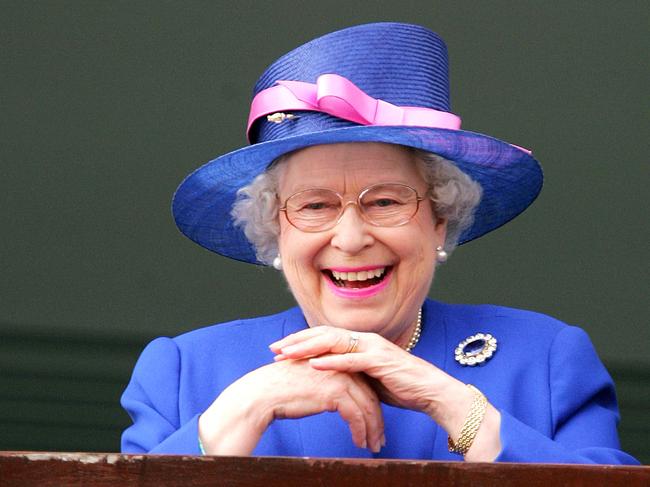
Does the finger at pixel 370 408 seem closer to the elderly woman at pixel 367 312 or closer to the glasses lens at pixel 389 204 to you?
the elderly woman at pixel 367 312

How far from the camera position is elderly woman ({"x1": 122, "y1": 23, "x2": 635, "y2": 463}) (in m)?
2.86

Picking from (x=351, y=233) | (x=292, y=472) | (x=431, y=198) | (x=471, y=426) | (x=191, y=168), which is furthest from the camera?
(x=191, y=168)

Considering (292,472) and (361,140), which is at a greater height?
(361,140)

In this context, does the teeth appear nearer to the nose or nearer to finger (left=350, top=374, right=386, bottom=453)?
the nose

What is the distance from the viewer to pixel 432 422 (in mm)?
3088

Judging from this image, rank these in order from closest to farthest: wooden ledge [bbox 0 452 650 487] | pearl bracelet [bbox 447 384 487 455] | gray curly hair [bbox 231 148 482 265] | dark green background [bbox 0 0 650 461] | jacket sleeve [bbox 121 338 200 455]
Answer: wooden ledge [bbox 0 452 650 487] < pearl bracelet [bbox 447 384 487 455] < jacket sleeve [bbox 121 338 200 455] < gray curly hair [bbox 231 148 482 265] < dark green background [bbox 0 0 650 461]

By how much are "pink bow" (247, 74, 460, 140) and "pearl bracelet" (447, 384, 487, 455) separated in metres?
0.60

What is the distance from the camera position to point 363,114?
304cm

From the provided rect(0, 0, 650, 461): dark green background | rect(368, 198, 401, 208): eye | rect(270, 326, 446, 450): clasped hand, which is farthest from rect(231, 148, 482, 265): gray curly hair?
rect(0, 0, 650, 461): dark green background

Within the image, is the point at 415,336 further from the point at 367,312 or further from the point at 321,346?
the point at 321,346

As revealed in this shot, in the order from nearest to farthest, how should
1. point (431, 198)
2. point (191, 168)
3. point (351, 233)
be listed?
point (351, 233) → point (431, 198) → point (191, 168)

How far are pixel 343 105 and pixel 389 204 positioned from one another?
23 cm

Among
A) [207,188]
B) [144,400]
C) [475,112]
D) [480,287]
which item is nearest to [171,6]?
[475,112]

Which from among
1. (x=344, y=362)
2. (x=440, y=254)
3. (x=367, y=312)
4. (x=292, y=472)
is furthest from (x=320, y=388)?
(x=292, y=472)
